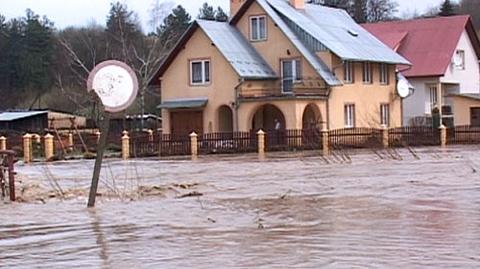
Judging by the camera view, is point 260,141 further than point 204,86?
No

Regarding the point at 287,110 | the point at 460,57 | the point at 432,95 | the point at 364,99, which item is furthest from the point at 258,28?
the point at 460,57

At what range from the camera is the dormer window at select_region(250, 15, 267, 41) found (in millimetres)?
55062

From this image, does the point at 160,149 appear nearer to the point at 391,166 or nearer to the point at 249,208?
the point at 391,166

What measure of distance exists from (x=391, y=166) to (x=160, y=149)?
19.0m

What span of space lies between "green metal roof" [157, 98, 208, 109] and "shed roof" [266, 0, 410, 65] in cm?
679

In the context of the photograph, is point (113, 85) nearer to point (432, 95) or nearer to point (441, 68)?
point (441, 68)

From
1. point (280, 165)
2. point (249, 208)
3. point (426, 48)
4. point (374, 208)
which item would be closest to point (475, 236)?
point (374, 208)

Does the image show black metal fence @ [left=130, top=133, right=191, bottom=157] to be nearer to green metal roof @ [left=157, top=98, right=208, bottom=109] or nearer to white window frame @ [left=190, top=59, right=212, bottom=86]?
green metal roof @ [left=157, top=98, right=208, bottom=109]

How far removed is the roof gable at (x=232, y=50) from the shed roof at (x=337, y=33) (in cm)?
279

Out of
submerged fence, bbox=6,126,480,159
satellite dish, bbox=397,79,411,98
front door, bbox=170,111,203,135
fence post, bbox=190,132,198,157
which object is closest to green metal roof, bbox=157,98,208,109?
front door, bbox=170,111,203,135

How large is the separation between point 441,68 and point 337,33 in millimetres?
10268

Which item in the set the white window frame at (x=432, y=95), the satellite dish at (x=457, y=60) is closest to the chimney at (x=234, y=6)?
the white window frame at (x=432, y=95)

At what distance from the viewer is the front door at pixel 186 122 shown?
A: 180ft

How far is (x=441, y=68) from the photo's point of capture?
64.1 meters
